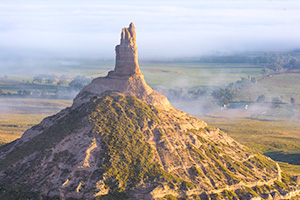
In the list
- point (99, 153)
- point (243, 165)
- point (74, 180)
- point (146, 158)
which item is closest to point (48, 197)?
point (74, 180)

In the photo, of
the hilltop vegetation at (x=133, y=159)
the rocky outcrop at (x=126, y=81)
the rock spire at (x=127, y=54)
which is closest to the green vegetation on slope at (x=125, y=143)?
the hilltop vegetation at (x=133, y=159)

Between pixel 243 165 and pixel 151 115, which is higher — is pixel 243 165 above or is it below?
below

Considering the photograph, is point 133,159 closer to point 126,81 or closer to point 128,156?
point 128,156

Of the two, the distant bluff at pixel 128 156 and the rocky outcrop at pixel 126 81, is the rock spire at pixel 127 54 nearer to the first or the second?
the rocky outcrop at pixel 126 81

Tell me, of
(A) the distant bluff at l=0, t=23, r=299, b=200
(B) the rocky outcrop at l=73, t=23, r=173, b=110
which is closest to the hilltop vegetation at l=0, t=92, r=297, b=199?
(A) the distant bluff at l=0, t=23, r=299, b=200

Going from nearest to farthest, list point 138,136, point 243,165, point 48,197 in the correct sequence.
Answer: point 48,197, point 138,136, point 243,165

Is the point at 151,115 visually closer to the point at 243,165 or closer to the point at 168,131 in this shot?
the point at 168,131
